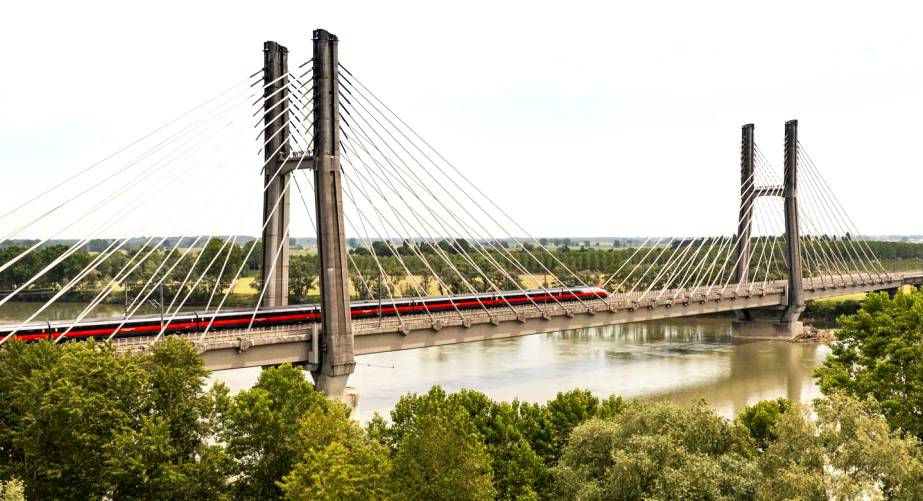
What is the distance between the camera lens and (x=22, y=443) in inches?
786

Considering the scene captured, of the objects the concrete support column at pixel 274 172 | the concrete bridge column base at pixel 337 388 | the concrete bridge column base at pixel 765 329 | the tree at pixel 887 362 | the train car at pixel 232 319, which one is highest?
the concrete support column at pixel 274 172

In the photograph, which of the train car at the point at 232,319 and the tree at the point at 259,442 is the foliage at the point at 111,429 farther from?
the train car at the point at 232,319

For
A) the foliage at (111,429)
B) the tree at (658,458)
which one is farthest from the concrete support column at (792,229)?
the foliage at (111,429)

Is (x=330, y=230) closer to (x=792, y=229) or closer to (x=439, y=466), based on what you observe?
(x=439, y=466)

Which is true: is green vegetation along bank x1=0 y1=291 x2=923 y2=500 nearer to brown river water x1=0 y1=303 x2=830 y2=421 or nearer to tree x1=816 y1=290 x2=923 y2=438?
tree x1=816 y1=290 x2=923 y2=438

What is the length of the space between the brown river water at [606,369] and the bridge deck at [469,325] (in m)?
3.16

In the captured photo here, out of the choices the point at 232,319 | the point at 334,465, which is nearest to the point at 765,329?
the point at 232,319

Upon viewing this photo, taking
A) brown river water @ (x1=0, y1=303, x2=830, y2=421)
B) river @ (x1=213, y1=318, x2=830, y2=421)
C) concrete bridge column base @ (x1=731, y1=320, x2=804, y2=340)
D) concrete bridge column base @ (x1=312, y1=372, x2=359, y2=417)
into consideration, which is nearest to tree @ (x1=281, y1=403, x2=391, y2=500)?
concrete bridge column base @ (x1=312, y1=372, x2=359, y2=417)

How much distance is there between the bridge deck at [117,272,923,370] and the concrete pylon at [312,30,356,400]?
115cm

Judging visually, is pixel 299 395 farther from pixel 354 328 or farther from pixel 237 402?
pixel 354 328

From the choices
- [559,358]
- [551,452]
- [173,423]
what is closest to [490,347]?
[559,358]

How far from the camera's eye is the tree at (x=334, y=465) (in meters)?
17.6

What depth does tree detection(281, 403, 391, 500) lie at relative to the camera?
1758 centimetres

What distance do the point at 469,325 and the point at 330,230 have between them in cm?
1088
